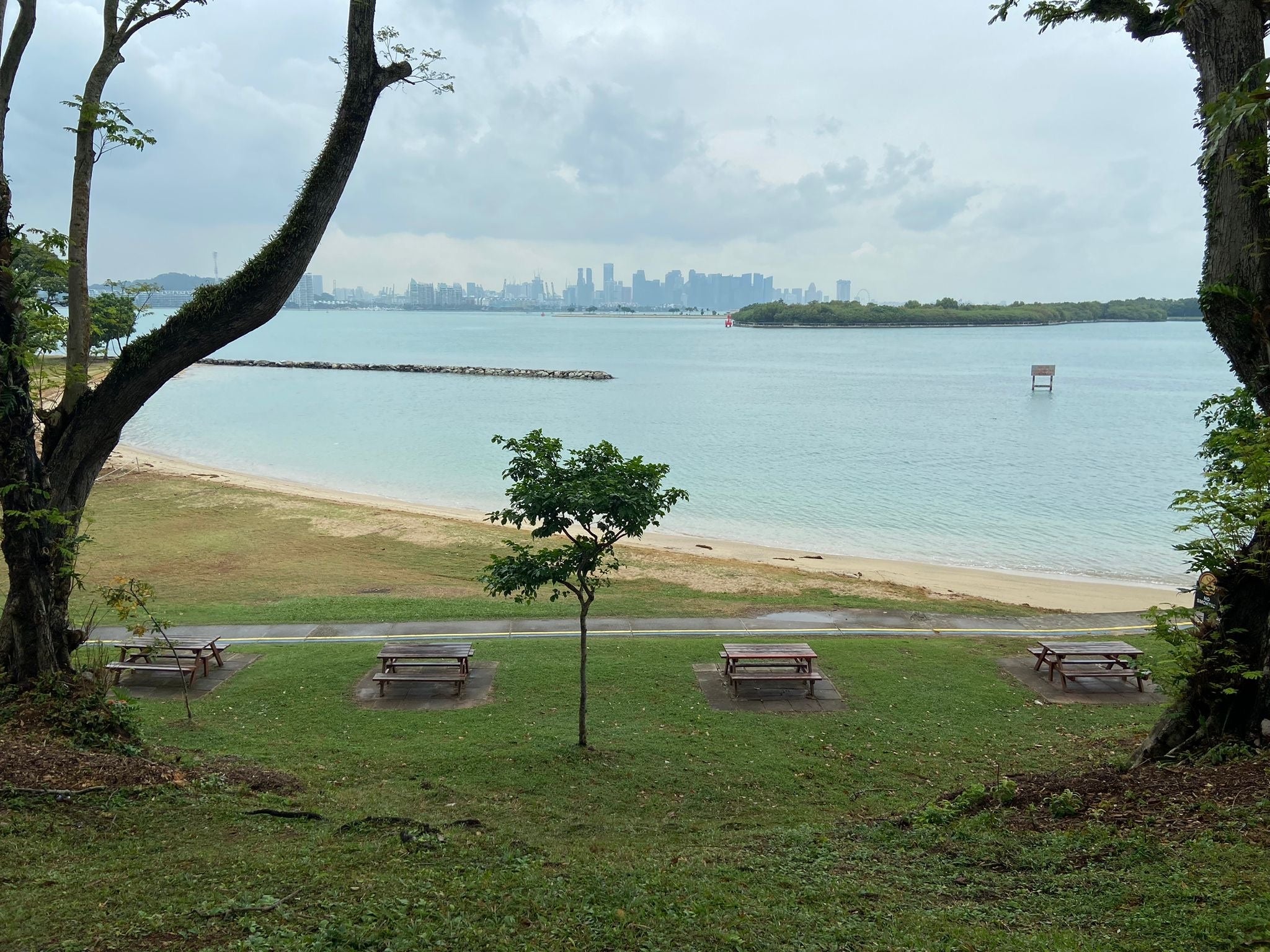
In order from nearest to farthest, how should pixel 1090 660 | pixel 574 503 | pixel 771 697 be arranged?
pixel 574 503 < pixel 771 697 < pixel 1090 660

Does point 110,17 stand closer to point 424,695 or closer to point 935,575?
point 424,695

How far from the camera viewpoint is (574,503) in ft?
29.3

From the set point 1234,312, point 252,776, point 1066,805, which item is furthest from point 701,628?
point 1234,312

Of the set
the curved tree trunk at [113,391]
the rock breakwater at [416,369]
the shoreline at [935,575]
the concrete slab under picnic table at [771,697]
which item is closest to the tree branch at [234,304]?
the curved tree trunk at [113,391]

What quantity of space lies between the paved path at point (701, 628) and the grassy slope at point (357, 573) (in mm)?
501

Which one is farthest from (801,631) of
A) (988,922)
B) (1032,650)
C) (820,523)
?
(820,523)

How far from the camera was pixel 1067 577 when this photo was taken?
23.9m

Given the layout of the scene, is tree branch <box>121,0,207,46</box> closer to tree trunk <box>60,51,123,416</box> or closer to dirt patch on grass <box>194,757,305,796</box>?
tree trunk <box>60,51,123,416</box>

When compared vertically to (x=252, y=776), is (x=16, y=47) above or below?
above

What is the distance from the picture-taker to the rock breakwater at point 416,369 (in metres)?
92.1

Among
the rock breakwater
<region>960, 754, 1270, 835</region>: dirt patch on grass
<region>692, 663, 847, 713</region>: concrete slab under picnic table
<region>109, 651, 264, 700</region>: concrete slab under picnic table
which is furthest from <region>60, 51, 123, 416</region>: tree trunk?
the rock breakwater

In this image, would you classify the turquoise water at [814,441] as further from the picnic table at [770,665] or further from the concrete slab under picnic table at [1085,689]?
the picnic table at [770,665]

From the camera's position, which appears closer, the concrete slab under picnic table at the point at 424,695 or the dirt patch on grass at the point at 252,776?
the dirt patch on grass at the point at 252,776

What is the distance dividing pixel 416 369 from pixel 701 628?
92.5 metres
